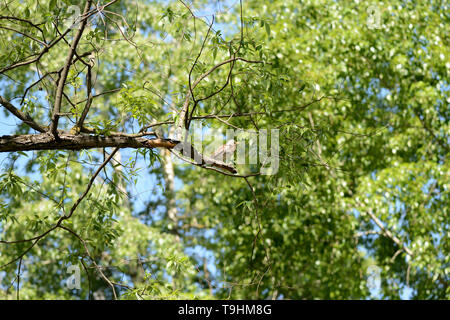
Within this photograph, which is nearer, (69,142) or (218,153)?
(69,142)

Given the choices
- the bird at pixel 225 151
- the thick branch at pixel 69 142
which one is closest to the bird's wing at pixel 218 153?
the bird at pixel 225 151

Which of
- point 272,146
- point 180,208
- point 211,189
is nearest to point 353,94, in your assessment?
point 211,189

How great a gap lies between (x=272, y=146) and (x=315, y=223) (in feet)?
9.84

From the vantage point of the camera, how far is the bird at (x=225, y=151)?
276 centimetres

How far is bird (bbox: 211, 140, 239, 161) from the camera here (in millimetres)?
2758

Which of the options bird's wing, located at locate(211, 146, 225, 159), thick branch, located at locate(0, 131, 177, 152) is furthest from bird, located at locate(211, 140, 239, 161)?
thick branch, located at locate(0, 131, 177, 152)

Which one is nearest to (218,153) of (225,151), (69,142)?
(225,151)

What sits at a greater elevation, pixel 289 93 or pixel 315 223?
pixel 289 93

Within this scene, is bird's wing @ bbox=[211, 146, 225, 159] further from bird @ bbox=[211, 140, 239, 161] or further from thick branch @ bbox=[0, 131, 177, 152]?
thick branch @ bbox=[0, 131, 177, 152]

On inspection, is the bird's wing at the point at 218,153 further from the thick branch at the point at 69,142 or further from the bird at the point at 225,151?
the thick branch at the point at 69,142

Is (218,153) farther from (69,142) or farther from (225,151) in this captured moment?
(69,142)

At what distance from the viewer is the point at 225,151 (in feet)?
9.14
